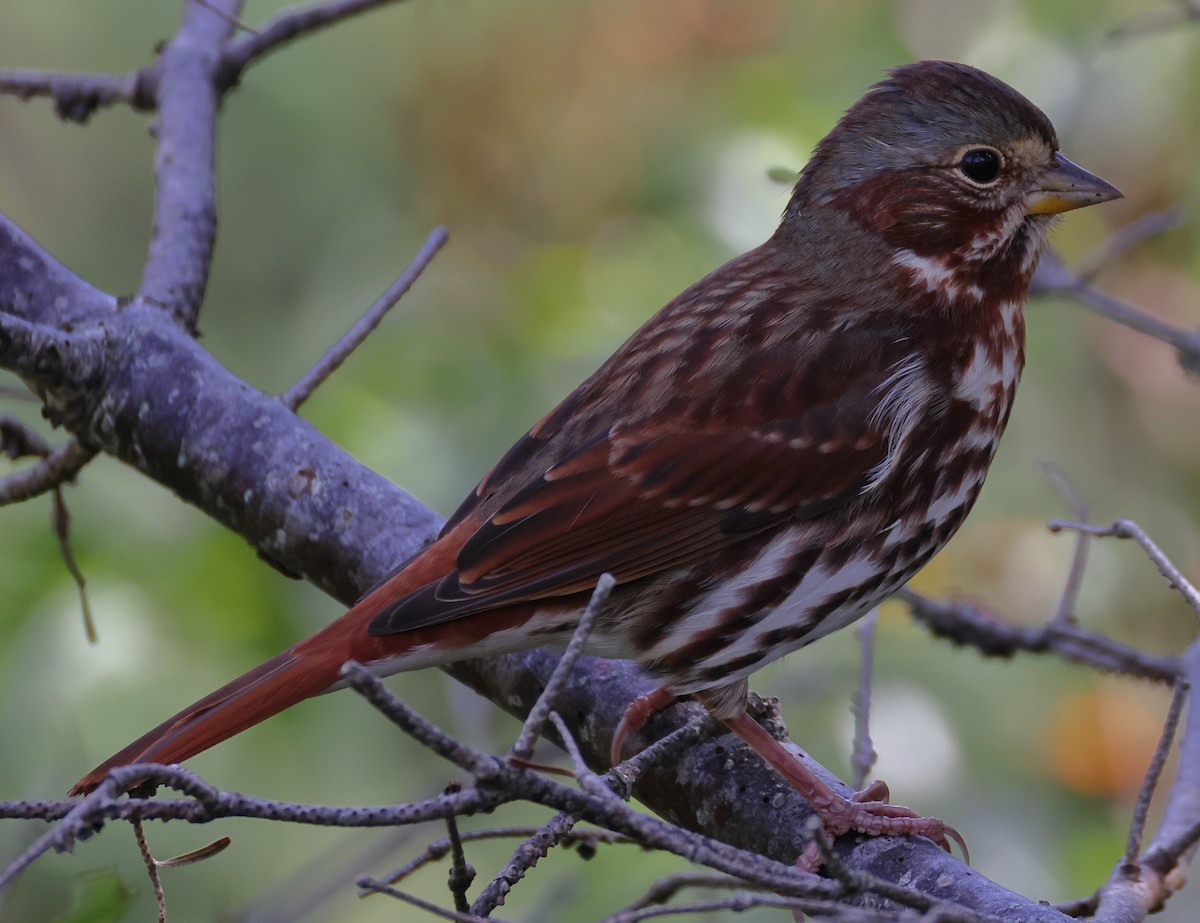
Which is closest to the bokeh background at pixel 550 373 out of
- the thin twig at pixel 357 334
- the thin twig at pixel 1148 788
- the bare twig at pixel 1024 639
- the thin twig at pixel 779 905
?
the thin twig at pixel 357 334

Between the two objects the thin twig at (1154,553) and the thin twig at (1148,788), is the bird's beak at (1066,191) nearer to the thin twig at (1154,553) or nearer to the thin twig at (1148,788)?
the thin twig at (1154,553)

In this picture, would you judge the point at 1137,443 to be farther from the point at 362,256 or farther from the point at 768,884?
the point at 768,884

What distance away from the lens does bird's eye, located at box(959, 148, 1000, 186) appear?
9.71ft

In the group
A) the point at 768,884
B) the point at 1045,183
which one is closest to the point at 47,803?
the point at 768,884

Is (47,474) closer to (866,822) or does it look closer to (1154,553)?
(866,822)

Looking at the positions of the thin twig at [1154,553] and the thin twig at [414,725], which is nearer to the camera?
the thin twig at [414,725]

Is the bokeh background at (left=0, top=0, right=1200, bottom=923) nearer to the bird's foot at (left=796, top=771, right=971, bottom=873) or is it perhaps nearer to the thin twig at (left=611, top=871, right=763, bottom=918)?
the bird's foot at (left=796, top=771, right=971, bottom=873)

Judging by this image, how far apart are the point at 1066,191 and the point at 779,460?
806 millimetres

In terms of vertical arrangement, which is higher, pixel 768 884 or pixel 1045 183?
pixel 1045 183

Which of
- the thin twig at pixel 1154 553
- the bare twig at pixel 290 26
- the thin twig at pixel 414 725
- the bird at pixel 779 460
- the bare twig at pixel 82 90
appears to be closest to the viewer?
the thin twig at pixel 414 725

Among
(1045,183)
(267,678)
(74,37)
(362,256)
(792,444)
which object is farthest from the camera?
(74,37)

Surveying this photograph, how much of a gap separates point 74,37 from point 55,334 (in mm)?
2993

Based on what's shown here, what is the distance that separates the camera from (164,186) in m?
3.32

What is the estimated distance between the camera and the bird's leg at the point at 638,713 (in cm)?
267
